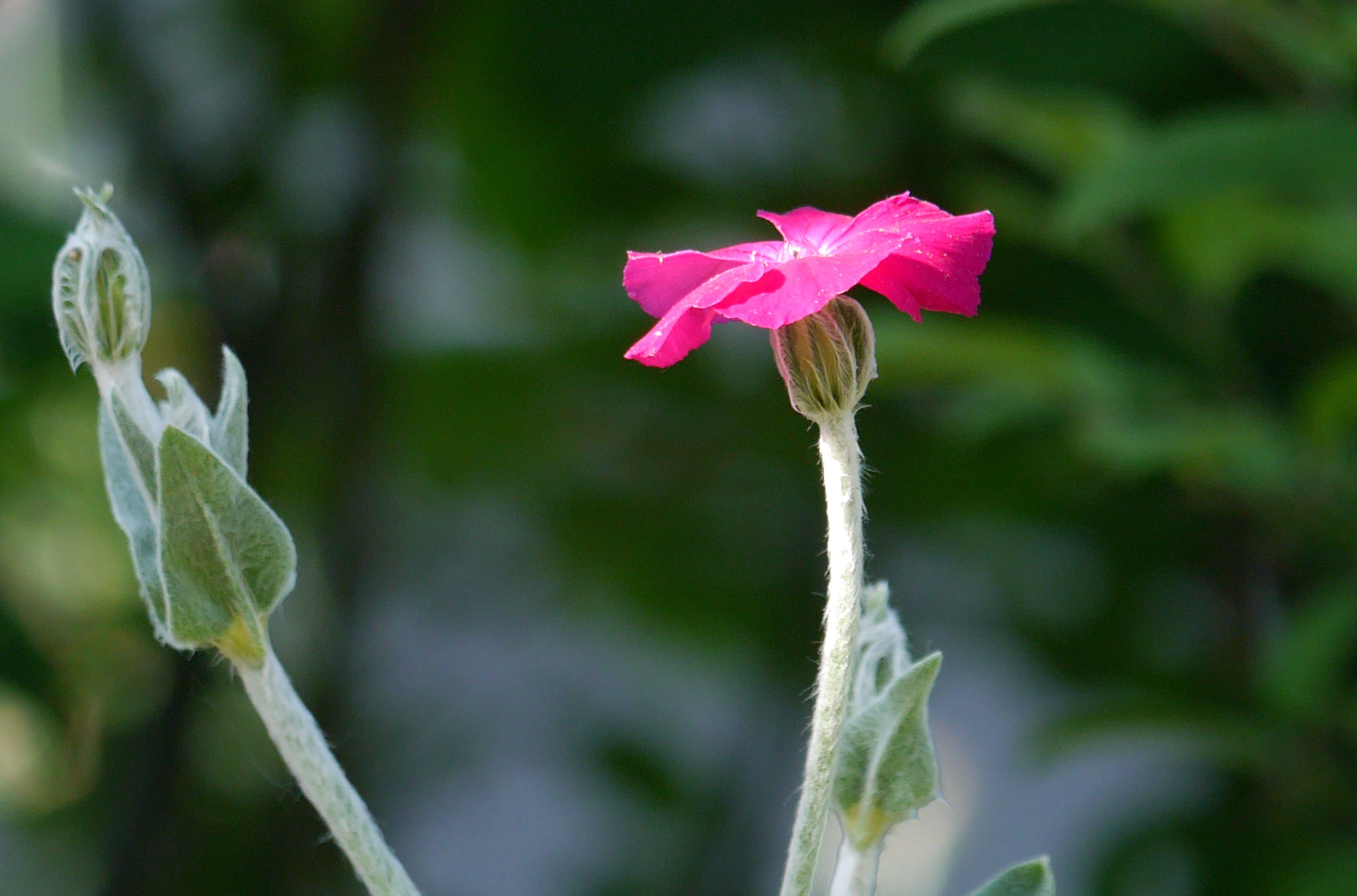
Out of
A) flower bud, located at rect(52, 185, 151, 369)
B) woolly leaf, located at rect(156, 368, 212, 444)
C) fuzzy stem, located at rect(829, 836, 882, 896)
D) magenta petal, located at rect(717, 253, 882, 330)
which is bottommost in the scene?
fuzzy stem, located at rect(829, 836, 882, 896)

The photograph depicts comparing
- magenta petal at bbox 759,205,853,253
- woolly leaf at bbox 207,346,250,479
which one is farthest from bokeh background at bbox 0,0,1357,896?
woolly leaf at bbox 207,346,250,479

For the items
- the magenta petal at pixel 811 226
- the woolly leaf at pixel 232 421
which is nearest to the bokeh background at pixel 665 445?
the magenta petal at pixel 811 226

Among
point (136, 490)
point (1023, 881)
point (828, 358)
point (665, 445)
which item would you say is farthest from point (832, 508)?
point (665, 445)

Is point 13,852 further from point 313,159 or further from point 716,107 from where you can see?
point 716,107

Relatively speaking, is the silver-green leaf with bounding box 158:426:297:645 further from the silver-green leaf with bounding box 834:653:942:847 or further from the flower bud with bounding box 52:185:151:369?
the silver-green leaf with bounding box 834:653:942:847

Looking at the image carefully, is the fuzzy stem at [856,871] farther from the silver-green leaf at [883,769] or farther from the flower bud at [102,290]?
the flower bud at [102,290]

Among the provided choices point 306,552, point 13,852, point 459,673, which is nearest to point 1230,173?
point 306,552

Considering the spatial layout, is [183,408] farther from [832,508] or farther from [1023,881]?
[1023,881]

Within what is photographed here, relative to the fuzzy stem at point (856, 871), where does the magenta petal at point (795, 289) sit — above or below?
above
